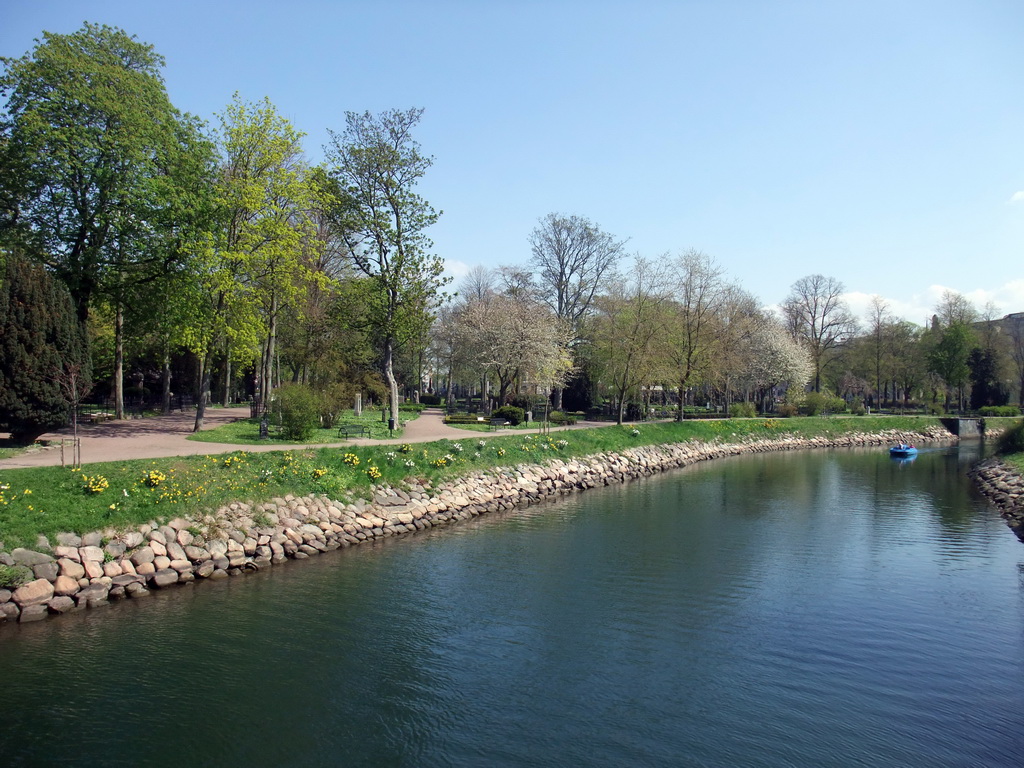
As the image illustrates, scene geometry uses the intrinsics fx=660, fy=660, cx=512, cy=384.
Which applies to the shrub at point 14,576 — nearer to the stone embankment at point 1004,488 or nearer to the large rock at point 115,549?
the large rock at point 115,549

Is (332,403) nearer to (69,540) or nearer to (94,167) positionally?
(94,167)

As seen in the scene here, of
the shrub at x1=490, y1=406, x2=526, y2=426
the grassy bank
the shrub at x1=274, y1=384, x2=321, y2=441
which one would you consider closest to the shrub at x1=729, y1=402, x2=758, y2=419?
the shrub at x1=490, y1=406, x2=526, y2=426

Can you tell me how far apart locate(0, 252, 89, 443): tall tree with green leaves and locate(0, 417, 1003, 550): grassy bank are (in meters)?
4.22

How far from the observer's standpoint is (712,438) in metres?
42.4

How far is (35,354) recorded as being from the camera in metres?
18.7

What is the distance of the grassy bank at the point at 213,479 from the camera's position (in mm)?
13195

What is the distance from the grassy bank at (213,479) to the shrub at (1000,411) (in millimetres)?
52202

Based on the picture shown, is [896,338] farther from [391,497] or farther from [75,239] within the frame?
[75,239]

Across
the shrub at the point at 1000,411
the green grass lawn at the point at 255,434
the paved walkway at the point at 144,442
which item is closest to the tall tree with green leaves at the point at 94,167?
the paved walkway at the point at 144,442

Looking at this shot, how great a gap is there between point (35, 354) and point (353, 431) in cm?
1225

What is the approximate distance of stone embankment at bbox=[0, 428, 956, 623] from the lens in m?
12.1

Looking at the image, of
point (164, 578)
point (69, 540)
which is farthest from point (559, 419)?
point (69, 540)

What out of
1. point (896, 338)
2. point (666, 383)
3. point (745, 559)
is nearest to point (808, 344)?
point (896, 338)

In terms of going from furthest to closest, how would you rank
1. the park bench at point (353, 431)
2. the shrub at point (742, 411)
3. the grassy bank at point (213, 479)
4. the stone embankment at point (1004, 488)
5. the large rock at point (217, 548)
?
the shrub at point (742, 411), the park bench at point (353, 431), the stone embankment at point (1004, 488), the large rock at point (217, 548), the grassy bank at point (213, 479)
